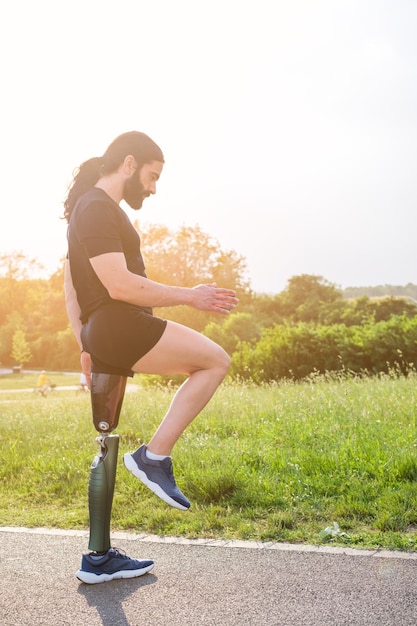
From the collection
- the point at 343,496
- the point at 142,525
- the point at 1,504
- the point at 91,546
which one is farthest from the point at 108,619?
the point at 1,504

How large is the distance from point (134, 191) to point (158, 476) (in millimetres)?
1499

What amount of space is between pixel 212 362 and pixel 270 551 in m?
1.24

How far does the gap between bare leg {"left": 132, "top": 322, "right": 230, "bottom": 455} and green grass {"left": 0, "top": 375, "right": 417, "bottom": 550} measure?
1.12 metres

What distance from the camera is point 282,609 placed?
3.49 m

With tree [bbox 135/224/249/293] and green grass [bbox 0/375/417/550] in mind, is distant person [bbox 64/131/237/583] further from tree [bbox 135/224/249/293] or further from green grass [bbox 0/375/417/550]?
tree [bbox 135/224/249/293]

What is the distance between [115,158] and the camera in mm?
4008

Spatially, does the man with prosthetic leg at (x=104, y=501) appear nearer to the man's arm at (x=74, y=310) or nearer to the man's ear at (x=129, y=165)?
the man's arm at (x=74, y=310)

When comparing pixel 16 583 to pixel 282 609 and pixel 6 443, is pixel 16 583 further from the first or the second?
pixel 6 443

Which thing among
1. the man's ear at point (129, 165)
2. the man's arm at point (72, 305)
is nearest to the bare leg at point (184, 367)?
the man's arm at point (72, 305)

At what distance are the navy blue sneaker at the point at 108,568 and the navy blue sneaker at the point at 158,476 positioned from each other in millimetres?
443

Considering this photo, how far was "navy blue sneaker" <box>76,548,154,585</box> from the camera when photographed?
4.01 metres

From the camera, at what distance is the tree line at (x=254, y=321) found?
15.4 metres

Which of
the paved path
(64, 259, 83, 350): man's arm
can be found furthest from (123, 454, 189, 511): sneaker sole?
(64, 259, 83, 350): man's arm

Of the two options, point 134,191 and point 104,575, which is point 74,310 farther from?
point 104,575
